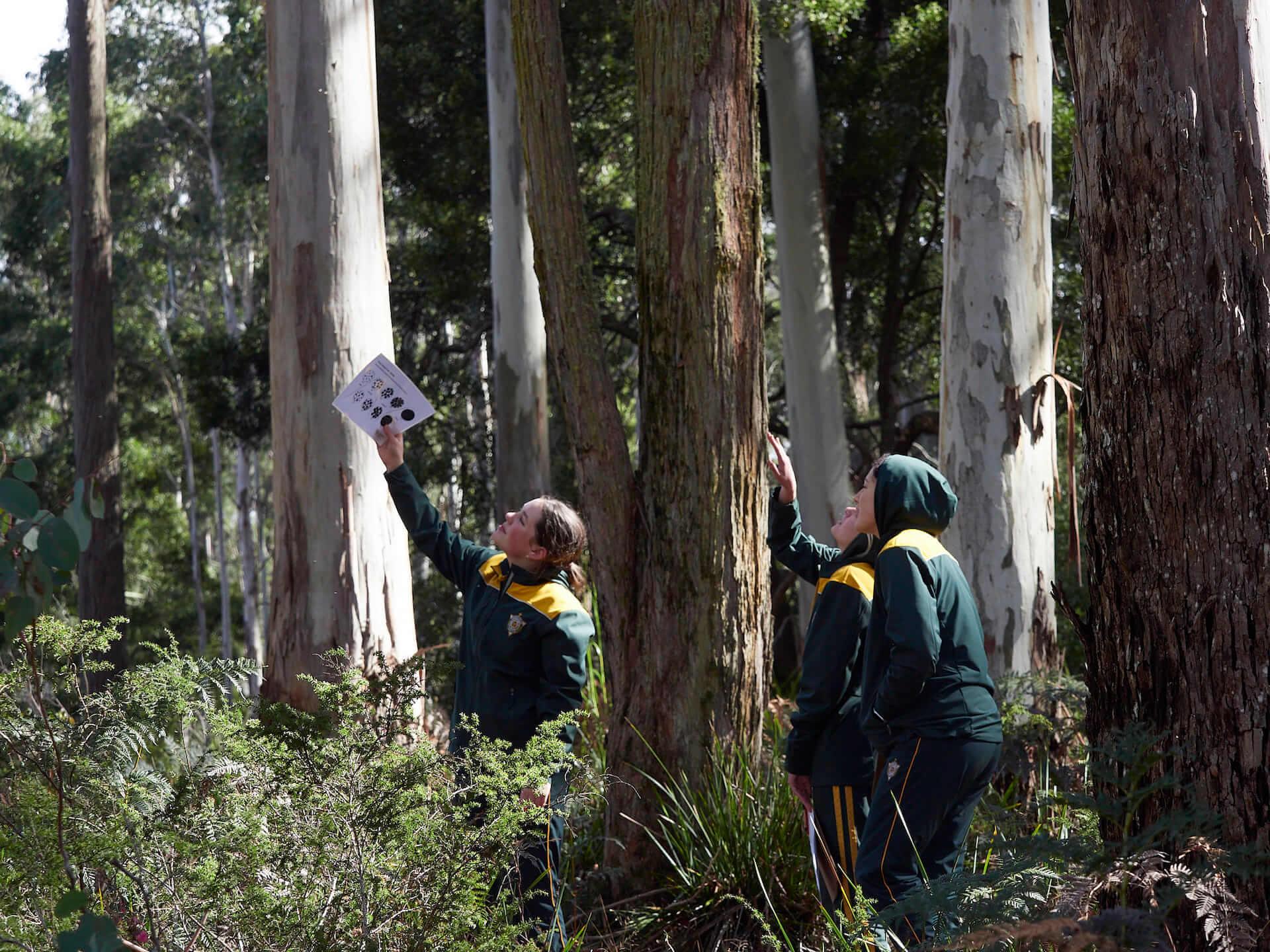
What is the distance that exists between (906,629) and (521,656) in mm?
1333

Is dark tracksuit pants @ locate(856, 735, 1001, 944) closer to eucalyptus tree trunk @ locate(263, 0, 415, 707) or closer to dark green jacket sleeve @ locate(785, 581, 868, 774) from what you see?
dark green jacket sleeve @ locate(785, 581, 868, 774)

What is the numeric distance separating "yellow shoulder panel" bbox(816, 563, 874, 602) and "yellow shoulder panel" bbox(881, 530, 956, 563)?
0.77 ft

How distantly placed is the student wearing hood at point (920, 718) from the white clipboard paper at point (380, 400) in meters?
1.72

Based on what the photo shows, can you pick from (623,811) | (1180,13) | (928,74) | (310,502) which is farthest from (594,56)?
(1180,13)

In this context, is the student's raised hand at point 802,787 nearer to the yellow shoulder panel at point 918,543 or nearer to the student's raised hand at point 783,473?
the yellow shoulder panel at point 918,543

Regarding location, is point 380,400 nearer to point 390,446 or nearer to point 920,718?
point 390,446

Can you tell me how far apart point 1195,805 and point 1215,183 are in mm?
1269

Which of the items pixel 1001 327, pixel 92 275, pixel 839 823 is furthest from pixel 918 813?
pixel 92 275

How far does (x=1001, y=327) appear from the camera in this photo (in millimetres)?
6449

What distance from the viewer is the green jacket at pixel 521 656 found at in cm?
383

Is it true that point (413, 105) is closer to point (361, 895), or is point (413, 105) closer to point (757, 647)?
point (757, 647)

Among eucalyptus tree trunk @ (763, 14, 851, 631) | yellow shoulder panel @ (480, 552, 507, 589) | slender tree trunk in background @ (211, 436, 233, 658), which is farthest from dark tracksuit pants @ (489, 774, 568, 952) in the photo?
slender tree trunk in background @ (211, 436, 233, 658)

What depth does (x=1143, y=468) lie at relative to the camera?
250cm

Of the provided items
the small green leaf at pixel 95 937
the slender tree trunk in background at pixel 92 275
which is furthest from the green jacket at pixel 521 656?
the slender tree trunk in background at pixel 92 275
